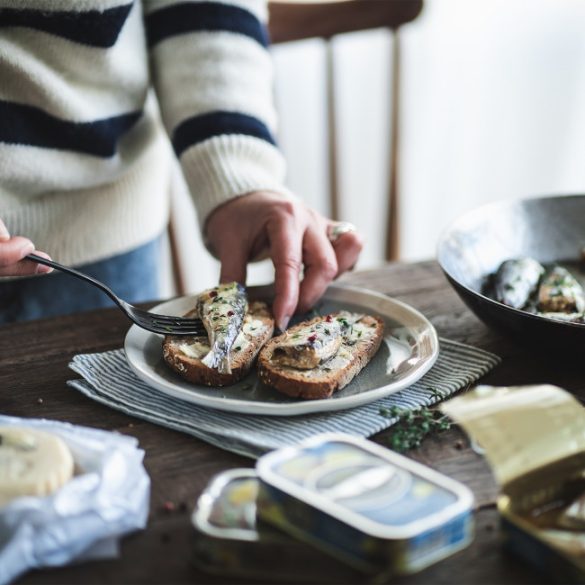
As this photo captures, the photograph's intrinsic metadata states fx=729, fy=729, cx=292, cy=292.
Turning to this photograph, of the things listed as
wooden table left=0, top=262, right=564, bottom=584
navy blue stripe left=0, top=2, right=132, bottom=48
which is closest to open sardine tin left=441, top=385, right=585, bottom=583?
wooden table left=0, top=262, right=564, bottom=584

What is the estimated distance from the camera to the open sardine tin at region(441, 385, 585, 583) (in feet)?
1.96

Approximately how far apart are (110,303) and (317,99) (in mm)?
1374

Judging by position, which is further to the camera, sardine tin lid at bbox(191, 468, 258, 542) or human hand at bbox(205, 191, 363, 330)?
human hand at bbox(205, 191, 363, 330)

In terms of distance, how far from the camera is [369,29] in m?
1.76

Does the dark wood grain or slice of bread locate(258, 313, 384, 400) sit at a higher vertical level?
the dark wood grain

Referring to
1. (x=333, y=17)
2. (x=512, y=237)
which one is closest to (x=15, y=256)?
(x=512, y=237)

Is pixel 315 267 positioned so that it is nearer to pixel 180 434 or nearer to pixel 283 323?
pixel 283 323

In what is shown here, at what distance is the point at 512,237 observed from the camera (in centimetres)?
127

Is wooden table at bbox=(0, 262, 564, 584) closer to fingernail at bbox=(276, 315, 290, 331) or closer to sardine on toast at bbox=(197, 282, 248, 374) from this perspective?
sardine on toast at bbox=(197, 282, 248, 374)

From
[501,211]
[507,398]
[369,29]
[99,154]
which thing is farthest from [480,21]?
[507,398]

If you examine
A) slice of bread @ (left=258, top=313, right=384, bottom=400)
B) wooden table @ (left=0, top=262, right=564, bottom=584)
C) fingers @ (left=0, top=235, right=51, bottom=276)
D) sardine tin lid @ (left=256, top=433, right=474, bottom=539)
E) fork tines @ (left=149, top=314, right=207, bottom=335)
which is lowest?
wooden table @ (left=0, top=262, right=564, bottom=584)

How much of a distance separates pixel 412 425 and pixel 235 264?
476mm

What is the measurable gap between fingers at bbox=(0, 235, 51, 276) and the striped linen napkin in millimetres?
140

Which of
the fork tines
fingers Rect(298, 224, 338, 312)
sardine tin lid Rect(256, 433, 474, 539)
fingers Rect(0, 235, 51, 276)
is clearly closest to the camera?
sardine tin lid Rect(256, 433, 474, 539)
